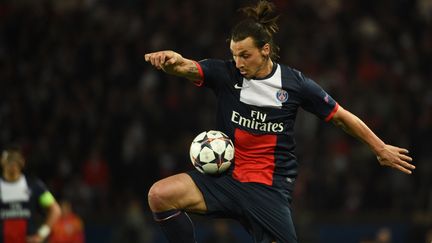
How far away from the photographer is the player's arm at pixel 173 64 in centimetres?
551

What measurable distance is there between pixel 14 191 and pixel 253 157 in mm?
3707

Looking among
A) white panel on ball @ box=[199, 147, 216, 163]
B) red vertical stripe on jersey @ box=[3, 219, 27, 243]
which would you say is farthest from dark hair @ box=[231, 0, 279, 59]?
red vertical stripe on jersey @ box=[3, 219, 27, 243]

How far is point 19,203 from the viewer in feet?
29.1

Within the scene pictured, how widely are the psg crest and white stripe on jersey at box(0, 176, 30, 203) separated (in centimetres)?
382

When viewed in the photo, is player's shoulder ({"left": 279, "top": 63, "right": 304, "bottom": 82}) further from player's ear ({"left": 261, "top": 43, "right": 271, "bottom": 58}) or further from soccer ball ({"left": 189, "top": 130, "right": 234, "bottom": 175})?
soccer ball ({"left": 189, "top": 130, "right": 234, "bottom": 175})

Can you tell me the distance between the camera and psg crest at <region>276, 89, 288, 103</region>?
238 inches

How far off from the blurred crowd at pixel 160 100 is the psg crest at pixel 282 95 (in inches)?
265

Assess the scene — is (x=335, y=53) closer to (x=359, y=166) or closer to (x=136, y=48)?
(x=359, y=166)

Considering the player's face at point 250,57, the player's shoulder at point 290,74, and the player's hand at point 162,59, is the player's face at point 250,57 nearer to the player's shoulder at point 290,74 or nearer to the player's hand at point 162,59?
the player's shoulder at point 290,74

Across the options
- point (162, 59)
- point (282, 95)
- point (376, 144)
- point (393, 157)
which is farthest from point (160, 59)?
point (393, 157)

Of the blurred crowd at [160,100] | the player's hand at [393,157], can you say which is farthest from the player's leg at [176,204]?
the blurred crowd at [160,100]

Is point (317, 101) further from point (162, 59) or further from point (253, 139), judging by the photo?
point (162, 59)

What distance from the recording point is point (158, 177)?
1277cm

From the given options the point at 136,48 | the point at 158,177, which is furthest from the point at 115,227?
the point at 136,48
